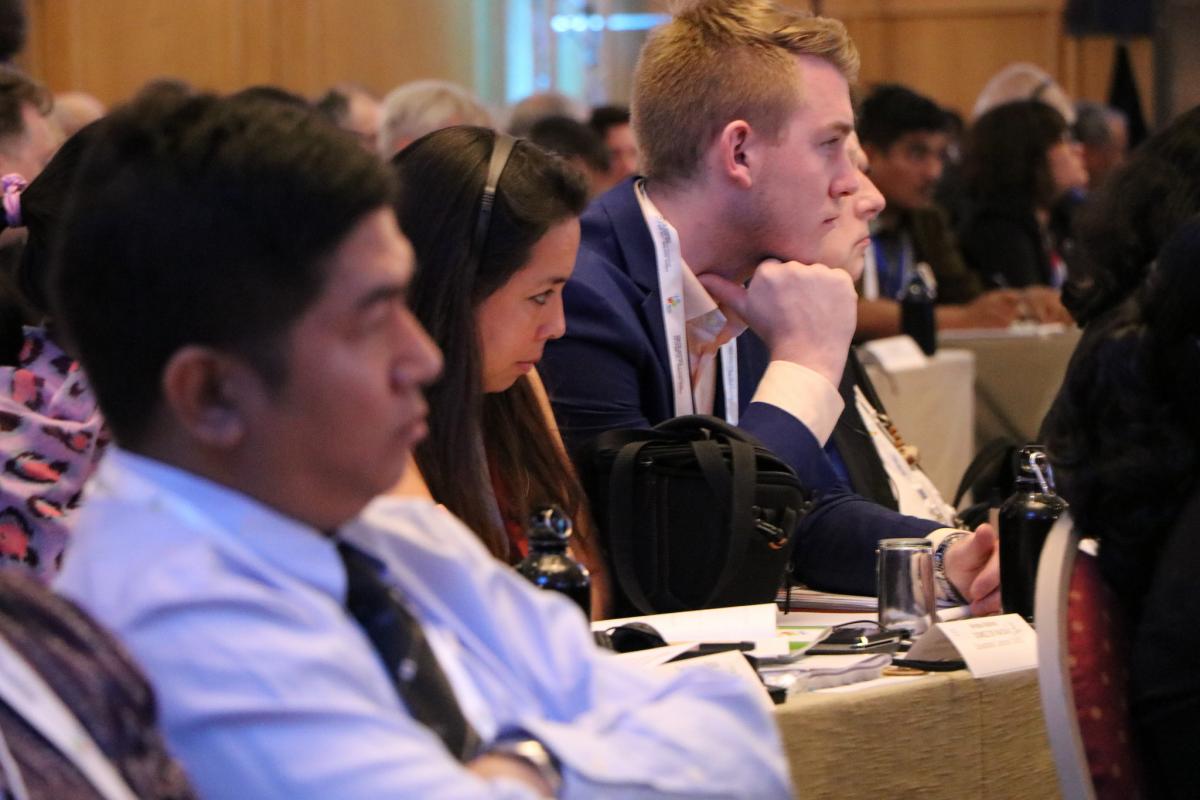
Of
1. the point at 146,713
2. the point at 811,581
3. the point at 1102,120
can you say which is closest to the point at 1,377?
the point at 811,581

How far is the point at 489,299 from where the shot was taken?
2072 millimetres

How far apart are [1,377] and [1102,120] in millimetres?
7294

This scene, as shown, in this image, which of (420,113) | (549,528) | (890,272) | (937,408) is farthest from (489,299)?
(890,272)

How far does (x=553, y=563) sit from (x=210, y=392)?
71cm

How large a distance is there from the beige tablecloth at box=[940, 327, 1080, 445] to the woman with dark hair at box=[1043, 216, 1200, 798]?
3.65 m

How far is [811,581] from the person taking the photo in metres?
2.48

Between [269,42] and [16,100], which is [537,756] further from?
[269,42]

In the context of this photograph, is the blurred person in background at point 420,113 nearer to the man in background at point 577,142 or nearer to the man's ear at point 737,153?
the man in background at point 577,142

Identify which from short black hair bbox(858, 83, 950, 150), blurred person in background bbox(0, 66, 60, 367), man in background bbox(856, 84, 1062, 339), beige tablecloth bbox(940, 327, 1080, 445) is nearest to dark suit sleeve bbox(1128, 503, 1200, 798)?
blurred person in background bbox(0, 66, 60, 367)

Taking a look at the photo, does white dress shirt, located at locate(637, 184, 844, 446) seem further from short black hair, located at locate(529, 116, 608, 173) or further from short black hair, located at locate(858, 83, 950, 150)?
short black hair, located at locate(858, 83, 950, 150)

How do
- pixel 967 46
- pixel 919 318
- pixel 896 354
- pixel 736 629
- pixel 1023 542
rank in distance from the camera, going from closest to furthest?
pixel 736 629, pixel 1023 542, pixel 896 354, pixel 919 318, pixel 967 46

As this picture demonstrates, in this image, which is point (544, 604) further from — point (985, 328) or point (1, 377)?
point (985, 328)

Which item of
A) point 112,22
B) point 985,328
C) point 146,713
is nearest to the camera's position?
point 146,713

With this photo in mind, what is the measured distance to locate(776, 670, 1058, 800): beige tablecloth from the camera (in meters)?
1.62
